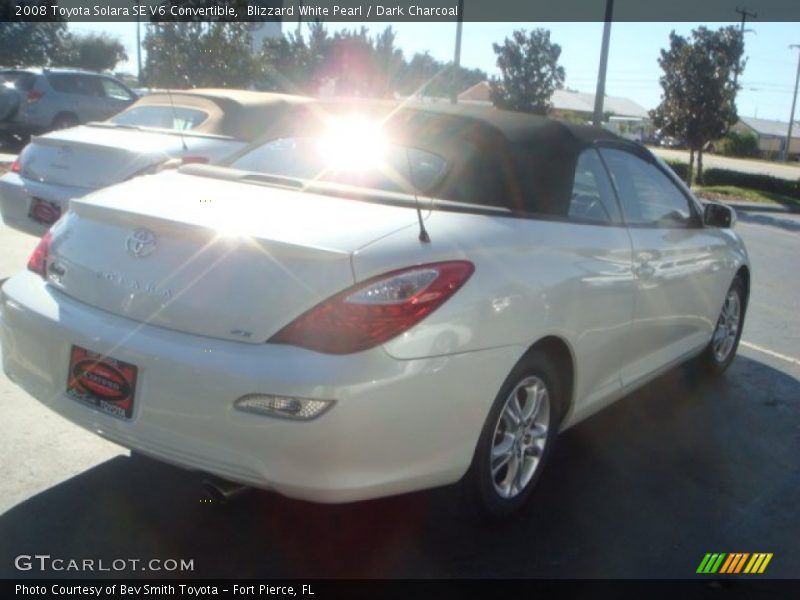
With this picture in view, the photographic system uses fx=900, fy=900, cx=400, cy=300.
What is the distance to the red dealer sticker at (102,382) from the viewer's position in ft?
9.70

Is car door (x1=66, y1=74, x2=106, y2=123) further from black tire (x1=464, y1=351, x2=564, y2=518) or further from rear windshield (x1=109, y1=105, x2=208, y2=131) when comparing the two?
black tire (x1=464, y1=351, x2=564, y2=518)

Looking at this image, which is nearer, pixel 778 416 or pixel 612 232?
pixel 612 232

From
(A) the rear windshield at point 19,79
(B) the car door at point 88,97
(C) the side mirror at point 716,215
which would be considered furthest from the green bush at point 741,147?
(C) the side mirror at point 716,215

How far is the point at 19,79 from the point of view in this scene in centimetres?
1831

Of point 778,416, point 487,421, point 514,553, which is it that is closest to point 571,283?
point 487,421

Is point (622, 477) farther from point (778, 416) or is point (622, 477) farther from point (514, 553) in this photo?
point (778, 416)

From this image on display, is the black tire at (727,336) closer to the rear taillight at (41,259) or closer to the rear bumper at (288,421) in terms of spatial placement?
the rear bumper at (288,421)

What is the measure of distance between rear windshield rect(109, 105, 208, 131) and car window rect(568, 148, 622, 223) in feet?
A: 16.2

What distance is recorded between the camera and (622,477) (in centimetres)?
416

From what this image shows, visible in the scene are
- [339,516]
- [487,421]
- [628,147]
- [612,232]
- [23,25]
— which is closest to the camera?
[487,421]

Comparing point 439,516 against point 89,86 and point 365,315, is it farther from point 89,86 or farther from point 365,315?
point 89,86

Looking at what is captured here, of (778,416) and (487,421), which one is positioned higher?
(487,421)

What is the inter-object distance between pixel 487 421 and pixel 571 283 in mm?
728

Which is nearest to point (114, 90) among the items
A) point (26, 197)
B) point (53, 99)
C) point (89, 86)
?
point (89, 86)
